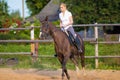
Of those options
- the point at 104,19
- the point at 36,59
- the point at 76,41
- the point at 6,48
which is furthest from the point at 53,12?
the point at 76,41

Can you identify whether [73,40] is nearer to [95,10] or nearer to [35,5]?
[95,10]

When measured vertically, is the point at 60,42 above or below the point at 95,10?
below

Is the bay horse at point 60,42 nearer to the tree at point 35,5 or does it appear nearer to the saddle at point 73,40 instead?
the saddle at point 73,40

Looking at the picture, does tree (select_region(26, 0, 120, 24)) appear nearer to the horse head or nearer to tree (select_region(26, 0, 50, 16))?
the horse head

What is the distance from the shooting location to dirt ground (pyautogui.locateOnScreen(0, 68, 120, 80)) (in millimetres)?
12289

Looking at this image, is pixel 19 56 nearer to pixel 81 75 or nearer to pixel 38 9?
pixel 81 75

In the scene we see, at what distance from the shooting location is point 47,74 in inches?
526

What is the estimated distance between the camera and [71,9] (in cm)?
2353

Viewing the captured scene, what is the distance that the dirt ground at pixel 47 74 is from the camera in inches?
484

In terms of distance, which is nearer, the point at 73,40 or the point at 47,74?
the point at 73,40

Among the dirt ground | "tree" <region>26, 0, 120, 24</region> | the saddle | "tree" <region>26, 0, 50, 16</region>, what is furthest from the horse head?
"tree" <region>26, 0, 50, 16</region>

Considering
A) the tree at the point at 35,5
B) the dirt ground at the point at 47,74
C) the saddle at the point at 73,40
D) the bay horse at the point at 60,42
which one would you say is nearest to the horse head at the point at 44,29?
the bay horse at the point at 60,42

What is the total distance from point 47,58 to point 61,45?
4.81 meters

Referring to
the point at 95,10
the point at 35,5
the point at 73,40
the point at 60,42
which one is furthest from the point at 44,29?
the point at 35,5
